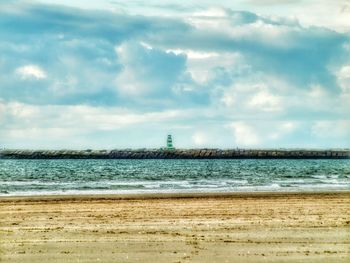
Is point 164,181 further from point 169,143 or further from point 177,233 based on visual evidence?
point 169,143

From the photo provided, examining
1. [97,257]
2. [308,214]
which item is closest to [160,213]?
[308,214]

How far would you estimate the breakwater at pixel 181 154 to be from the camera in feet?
550

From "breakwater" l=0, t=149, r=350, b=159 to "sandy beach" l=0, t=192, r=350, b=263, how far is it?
5537 inches

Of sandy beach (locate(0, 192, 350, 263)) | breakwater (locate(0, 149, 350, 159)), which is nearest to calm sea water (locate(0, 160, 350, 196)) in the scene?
sandy beach (locate(0, 192, 350, 263))

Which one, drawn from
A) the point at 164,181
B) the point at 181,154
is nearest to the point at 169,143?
the point at 181,154

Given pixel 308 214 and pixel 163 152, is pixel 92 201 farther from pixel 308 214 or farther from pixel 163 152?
pixel 163 152

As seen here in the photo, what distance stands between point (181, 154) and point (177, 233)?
148581 millimetres

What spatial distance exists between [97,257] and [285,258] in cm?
434

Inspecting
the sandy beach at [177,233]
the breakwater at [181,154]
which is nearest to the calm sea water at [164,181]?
the sandy beach at [177,233]

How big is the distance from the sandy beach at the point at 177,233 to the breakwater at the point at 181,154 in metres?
141

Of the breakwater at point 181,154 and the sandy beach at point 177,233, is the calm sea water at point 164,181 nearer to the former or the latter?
the sandy beach at point 177,233

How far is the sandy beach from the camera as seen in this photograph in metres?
14.0

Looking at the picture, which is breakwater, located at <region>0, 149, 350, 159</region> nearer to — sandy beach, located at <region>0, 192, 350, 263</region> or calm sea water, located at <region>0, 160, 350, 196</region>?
calm sea water, located at <region>0, 160, 350, 196</region>

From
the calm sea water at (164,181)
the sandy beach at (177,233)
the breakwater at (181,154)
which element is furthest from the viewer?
the breakwater at (181,154)
